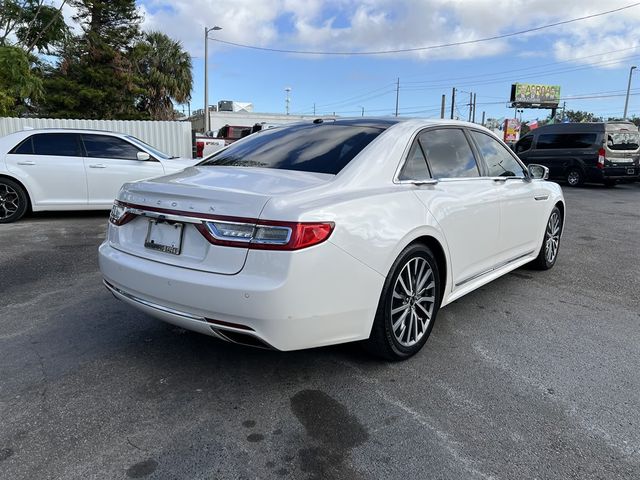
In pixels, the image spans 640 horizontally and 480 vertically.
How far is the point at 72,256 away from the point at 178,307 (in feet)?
12.9

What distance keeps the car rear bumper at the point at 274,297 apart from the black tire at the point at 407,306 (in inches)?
5.4

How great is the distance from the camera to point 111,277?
3.15 meters

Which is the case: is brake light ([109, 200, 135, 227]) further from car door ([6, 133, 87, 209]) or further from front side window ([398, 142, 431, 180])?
car door ([6, 133, 87, 209])

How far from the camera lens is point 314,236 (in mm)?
2586

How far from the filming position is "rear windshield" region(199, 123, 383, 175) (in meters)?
3.26

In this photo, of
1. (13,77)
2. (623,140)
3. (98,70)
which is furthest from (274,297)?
(98,70)

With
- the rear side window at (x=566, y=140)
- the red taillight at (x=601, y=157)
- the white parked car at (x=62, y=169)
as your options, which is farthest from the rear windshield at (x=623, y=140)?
the white parked car at (x=62, y=169)

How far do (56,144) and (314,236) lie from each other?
7.29 m

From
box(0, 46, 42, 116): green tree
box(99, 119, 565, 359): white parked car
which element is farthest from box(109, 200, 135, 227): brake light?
box(0, 46, 42, 116): green tree

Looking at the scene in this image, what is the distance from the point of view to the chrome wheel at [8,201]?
26.3ft

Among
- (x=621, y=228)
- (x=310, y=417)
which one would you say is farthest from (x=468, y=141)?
(x=621, y=228)

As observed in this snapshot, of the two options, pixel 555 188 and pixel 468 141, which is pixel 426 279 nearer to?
pixel 468 141

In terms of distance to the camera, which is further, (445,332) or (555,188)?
(555,188)

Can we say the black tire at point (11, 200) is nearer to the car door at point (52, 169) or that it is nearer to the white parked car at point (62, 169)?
the white parked car at point (62, 169)
